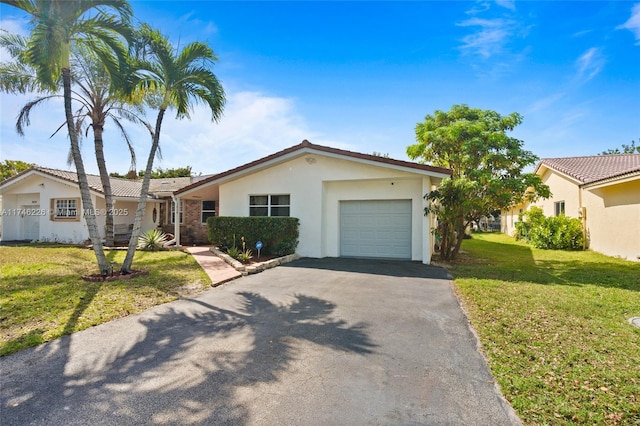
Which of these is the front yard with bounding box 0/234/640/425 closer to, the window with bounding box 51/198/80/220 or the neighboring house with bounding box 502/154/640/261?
the neighboring house with bounding box 502/154/640/261

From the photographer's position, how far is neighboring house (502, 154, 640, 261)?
12.5m

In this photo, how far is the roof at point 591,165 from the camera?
1608cm

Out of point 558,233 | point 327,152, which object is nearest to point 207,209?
point 327,152

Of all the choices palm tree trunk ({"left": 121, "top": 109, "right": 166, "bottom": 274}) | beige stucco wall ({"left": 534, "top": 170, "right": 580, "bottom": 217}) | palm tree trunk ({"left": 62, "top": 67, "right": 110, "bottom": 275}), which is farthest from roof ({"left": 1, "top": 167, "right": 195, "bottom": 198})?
beige stucco wall ({"left": 534, "top": 170, "right": 580, "bottom": 217})

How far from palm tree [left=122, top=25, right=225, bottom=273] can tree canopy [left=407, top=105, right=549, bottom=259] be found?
8.27 m

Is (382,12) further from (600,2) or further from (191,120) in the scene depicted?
(191,120)

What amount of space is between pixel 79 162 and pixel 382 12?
9.83 m

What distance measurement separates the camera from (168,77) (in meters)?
9.14

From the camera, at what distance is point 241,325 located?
5.23 m

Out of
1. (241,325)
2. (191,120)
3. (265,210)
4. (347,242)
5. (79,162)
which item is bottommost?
(241,325)

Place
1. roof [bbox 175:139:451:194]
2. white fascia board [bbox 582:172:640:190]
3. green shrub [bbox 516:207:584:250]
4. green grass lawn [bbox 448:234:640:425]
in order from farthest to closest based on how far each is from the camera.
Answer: green shrub [bbox 516:207:584:250] < white fascia board [bbox 582:172:640:190] < roof [bbox 175:139:451:194] < green grass lawn [bbox 448:234:640:425]

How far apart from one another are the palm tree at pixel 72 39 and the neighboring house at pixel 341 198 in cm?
629

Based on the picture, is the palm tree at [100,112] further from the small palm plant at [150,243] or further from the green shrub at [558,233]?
the green shrub at [558,233]

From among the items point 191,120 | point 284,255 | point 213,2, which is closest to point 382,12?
point 213,2
